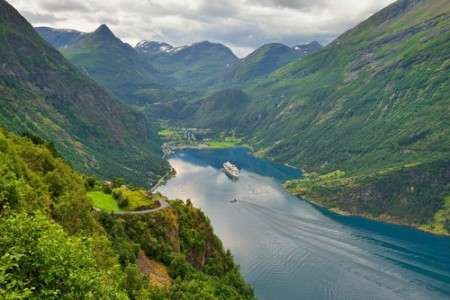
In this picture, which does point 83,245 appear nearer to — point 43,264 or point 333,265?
point 43,264

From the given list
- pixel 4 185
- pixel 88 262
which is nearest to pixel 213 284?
pixel 4 185

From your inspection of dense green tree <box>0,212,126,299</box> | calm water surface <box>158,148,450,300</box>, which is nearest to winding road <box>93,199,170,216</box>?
dense green tree <box>0,212,126,299</box>

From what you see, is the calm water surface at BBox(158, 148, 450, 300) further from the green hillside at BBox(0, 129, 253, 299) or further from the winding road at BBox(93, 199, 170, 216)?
the winding road at BBox(93, 199, 170, 216)

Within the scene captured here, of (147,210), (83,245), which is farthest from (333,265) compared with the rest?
(83,245)

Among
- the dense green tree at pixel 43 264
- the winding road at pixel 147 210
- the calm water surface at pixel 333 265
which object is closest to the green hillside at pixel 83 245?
the dense green tree at pixel 43 264

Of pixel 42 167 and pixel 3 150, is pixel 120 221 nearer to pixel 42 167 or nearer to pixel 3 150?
pixel 42 167

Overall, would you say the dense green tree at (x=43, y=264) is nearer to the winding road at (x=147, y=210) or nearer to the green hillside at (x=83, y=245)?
the green hillside at (x=83, y=245)

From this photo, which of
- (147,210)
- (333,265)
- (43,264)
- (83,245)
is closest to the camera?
(43,264)

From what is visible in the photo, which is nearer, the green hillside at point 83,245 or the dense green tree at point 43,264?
the dense green tree at point 43,264
